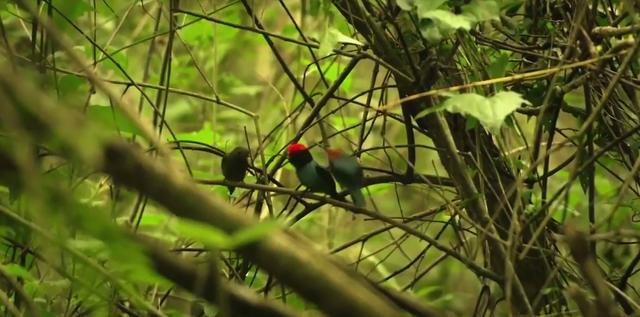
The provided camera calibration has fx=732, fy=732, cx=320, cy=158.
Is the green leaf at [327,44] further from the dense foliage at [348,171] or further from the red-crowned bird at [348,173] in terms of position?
the red-crowned bird at [348,173]

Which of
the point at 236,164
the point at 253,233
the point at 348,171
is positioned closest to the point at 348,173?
the point at 348,171

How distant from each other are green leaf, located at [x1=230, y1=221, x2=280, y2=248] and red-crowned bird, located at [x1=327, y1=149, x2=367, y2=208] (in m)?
0.56

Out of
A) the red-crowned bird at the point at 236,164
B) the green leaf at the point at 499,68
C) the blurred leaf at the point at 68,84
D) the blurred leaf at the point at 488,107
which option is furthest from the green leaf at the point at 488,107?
the blurred leaf at the point at 68,84

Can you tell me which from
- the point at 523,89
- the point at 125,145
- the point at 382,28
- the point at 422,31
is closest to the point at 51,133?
the point at 125,145

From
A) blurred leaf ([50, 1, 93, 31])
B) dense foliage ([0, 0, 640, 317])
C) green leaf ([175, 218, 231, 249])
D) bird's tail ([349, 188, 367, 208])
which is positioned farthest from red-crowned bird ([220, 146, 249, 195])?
green leaf ([175, 218, 231, 249])

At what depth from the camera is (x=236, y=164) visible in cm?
96

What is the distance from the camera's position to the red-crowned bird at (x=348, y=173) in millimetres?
917

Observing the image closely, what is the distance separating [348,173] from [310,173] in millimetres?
56

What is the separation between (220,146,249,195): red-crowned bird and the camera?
954 mm

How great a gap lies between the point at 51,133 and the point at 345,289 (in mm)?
159

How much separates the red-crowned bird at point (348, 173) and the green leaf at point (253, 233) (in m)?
0.56

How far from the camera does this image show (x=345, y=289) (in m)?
0.36

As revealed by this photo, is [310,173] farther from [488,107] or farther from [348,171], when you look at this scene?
[488,107]

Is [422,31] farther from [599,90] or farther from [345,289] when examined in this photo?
[345,289]
